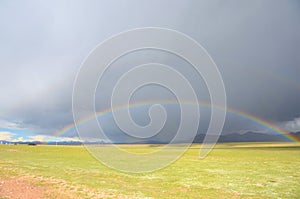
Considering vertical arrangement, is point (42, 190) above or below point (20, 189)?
below

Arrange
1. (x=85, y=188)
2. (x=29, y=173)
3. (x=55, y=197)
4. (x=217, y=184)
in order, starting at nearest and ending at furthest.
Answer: (x=55, y=197), (x=85, y=188), (x=217, y=184), (x=29, y=173)

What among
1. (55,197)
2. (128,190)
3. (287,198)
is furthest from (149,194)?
(287,198)

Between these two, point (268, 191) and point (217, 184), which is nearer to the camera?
point (268, 191)

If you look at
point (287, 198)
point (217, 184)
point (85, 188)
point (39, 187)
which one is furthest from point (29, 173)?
point (287, 198)

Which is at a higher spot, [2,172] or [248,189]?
[2,172]

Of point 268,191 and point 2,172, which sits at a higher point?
point 2,172

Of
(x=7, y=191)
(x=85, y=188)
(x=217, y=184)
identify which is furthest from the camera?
(x=217, y=184)

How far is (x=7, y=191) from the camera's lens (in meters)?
20.3

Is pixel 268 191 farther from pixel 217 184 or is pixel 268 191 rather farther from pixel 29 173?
pixel 29 173

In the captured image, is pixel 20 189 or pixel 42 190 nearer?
pixel 42 190

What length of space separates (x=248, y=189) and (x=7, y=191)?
76.7 feet

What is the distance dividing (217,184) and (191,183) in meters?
2.89

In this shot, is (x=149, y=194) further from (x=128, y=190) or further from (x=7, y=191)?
(x=7, y=191)

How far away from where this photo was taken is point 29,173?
28875 millimetres
